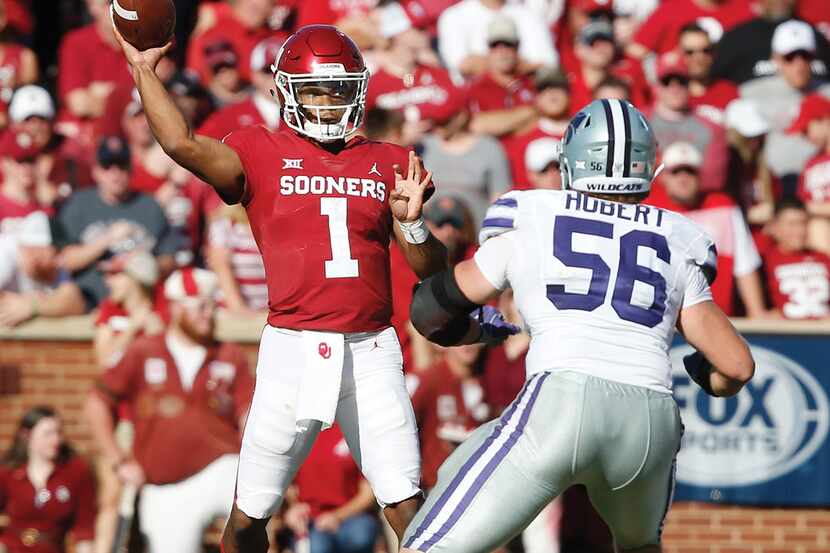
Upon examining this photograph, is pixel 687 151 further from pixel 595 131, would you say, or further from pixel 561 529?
pixel 595 131

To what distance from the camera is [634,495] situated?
4.93 metres

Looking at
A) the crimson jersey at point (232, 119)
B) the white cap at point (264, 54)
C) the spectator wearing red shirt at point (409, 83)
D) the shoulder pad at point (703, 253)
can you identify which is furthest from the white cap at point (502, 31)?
the shoulder pad at point (703, 253)

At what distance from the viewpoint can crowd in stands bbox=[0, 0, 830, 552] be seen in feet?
27.7

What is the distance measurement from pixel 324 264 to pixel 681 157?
4.11 metres

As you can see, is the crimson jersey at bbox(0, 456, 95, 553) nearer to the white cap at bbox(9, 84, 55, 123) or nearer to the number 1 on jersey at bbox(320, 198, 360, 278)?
the white cap at bbox(9, 84, 55, 123)

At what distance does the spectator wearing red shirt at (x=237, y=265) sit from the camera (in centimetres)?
895

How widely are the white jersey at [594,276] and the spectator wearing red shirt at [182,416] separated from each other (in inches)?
142

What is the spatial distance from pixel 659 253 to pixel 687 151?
4.35m

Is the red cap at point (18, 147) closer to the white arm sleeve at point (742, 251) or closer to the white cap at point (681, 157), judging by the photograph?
the white cap at point (681, 157)

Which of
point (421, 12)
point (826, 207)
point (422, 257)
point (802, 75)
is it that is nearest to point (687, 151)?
point (826, 207)

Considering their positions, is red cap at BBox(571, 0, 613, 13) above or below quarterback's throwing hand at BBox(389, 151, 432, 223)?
above

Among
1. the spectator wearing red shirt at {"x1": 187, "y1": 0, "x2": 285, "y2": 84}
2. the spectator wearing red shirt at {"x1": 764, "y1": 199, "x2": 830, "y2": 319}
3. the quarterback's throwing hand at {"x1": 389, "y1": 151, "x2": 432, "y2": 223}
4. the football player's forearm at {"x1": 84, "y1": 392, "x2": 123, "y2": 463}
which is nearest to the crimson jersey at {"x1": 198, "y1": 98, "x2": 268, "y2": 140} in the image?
the spectator wearing red shirt at {"x1": 187, "y1": 0, "x2": 285, "y2": 84}

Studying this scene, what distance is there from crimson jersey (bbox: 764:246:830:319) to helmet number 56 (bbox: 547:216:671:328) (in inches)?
172

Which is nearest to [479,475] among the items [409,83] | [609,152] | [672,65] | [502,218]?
[502,218]
